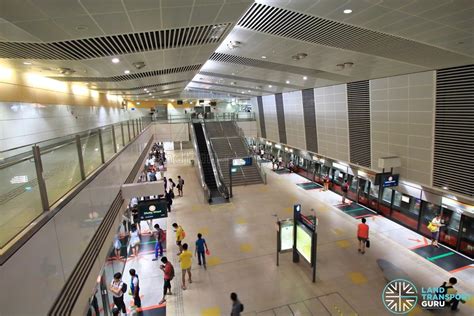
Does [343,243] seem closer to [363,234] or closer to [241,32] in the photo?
[363,234]

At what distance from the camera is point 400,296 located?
22.9 ft

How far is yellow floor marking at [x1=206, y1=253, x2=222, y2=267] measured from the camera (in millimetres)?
8737

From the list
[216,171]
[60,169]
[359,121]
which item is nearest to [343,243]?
[359,121]

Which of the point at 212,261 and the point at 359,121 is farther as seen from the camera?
the point at 359,121

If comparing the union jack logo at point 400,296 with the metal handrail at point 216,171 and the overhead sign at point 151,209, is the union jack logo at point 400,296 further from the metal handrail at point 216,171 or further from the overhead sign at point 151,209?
the metal handrail at point 216,171

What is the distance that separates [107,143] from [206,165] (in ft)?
40.1

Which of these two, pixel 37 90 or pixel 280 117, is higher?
pixel 37 90

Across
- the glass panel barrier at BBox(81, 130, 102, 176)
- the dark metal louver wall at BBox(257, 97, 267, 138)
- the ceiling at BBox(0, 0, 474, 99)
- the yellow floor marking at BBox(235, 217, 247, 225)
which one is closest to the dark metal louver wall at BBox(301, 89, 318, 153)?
the ceiling at BBox(0, 0, 474, 99)

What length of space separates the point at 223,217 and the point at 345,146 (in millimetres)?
7791

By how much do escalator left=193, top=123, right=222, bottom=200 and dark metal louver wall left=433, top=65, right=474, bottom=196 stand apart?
10.7m

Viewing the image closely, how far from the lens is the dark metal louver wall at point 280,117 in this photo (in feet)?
74.3

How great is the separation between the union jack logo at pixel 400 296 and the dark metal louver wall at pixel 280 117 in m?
16.8

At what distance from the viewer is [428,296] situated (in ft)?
22.4

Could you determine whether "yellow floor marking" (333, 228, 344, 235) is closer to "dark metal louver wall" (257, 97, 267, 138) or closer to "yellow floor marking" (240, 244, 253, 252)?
"yellow floor marking" (240, 244, 253, 252)
